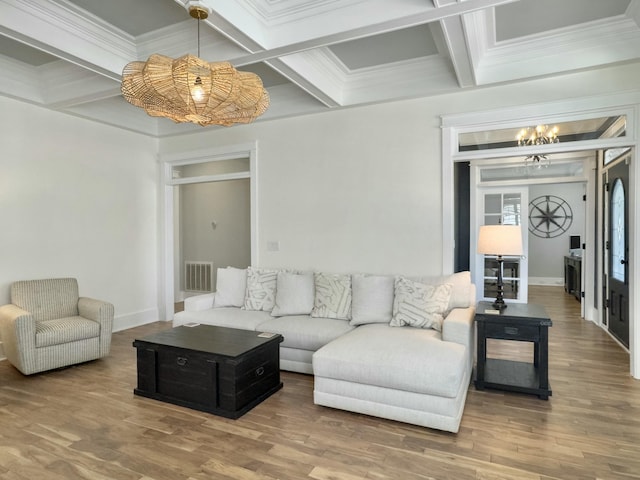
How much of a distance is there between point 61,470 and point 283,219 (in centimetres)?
324

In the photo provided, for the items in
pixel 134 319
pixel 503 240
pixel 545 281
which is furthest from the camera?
pixel 545 281

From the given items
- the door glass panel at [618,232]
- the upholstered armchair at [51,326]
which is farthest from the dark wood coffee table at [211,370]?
the door glass panel at [618,232]

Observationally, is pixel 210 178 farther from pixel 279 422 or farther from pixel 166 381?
pixel 279 422


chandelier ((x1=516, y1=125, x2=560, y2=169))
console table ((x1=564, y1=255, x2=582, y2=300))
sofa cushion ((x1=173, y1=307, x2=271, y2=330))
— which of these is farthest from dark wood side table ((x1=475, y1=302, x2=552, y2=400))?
console table ((x1=564, y1=255, x2=582, y2=300))

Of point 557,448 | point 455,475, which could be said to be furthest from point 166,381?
point 557,448

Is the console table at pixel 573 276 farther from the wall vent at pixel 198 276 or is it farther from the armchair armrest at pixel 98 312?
the armchair armrest at pixel 98 312

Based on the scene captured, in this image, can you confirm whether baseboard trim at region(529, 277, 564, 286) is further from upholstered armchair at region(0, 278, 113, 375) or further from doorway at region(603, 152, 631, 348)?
upholstered armchair at region(0, 278, 113, 375)

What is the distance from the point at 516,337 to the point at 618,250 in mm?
2563

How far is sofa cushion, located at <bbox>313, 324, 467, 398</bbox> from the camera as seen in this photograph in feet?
8.25

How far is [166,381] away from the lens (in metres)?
3.03

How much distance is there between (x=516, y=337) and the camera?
10.1 feet

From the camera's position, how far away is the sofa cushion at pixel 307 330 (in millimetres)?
3475

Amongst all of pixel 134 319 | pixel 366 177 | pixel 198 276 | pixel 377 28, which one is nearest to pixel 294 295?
pixel 366 177

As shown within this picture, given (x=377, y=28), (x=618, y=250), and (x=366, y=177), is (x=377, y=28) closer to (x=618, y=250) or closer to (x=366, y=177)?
(x=366, y=177)
